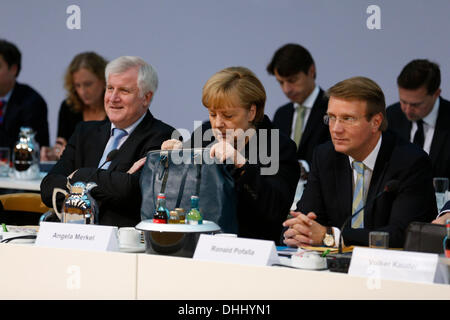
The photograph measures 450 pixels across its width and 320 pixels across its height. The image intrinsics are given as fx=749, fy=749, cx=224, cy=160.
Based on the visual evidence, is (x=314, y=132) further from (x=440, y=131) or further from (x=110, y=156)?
(x=110, y=156)

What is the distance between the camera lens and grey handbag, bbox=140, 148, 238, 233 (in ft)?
7.97

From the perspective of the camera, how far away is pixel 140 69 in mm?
3107

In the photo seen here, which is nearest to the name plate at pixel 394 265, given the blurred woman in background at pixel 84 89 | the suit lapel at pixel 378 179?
the suit lapel at pixel 378 179

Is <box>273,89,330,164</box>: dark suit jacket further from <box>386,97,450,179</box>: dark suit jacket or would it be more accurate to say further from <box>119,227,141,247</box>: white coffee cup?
<box>119,227,141,247</box>: white coffee cup

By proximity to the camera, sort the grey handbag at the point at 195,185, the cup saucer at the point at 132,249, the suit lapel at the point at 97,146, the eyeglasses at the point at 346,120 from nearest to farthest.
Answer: the cup saucer at the point at 132,249
the grey handbag at the point at 195,185
the eyeglasses at the point at 346,120
the suit lapel at the point at 97,146

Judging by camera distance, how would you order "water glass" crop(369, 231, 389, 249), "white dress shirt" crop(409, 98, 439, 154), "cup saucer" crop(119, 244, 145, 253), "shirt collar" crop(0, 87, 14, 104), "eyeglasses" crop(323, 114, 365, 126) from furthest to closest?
"shirt collar" crop(0, 87, 14, 104) → "white dress shirt" crop(409, 98, 439, 154) → "eyeglasses" crop(323, 114, 365, 126) → "cup saucer" crop(119, 244, 145, 253) → "water glass" crop(369, 231, 389, 249)

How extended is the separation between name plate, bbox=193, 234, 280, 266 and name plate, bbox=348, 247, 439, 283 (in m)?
0.22

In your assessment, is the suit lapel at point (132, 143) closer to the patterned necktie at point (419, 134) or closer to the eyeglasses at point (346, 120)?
the eyeglasses at point (346, 120)

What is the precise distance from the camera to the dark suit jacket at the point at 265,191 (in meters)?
2.55

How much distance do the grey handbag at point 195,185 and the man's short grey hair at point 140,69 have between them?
0.59 metres

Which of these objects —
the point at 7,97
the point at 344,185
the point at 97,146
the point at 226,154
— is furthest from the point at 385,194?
the point at 7,97

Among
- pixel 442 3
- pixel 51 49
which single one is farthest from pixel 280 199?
pixel 51 49

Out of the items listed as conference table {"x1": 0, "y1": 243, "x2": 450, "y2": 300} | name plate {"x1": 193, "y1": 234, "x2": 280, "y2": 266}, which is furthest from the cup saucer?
name plate {"x1": 193, "y1": 234, "x2": 280, "y2": 266}
